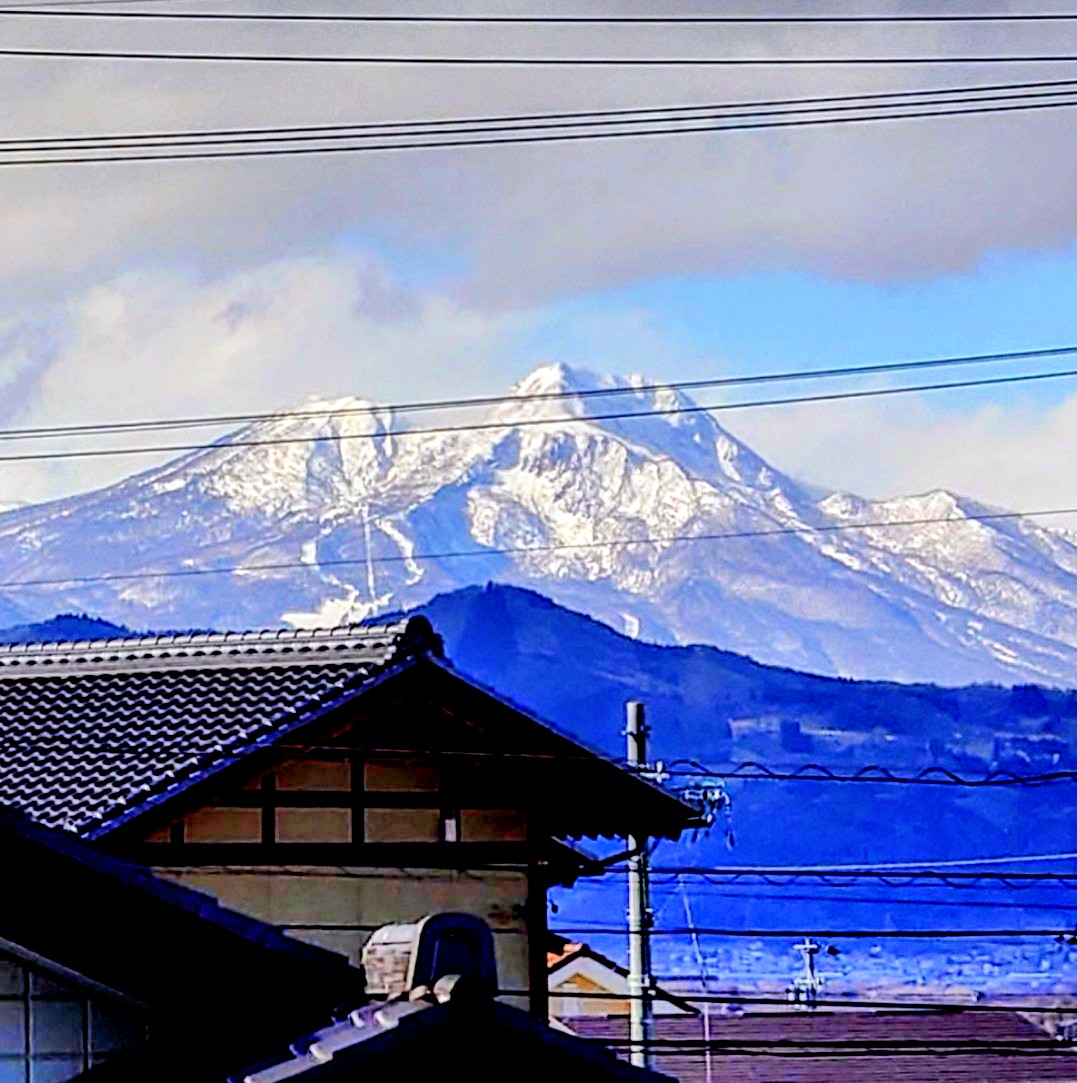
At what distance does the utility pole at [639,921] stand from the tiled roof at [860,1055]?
11.7 m

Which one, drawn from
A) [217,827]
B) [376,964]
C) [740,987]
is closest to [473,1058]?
[376,964]

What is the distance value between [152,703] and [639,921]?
528 centimetres

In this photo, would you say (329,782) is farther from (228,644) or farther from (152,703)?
(228,644)

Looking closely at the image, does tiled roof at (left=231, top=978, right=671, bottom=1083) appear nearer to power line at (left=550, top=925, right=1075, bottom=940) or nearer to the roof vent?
the roof vent

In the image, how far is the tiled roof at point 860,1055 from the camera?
125 feet

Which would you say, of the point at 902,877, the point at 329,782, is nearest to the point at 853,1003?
the point at 902,877

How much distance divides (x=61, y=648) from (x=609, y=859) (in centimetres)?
544

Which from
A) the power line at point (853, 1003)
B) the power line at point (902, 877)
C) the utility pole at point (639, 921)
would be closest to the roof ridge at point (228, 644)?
the utility pole at point (639, 921)

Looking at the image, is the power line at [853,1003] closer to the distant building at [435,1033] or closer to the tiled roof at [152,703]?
the distant building at [435,1033]

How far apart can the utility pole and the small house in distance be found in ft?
2.47

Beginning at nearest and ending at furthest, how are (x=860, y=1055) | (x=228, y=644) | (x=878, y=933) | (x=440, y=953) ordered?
(x=440, y=953)
(x=878, y=933)
(x=228, y=644)
(x=860, y=1055)

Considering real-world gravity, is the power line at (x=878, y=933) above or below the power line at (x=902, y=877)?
below

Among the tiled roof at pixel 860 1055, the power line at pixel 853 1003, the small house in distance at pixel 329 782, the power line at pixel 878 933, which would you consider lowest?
the tiled roof at pixel 860 1055

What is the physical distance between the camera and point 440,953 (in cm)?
745
